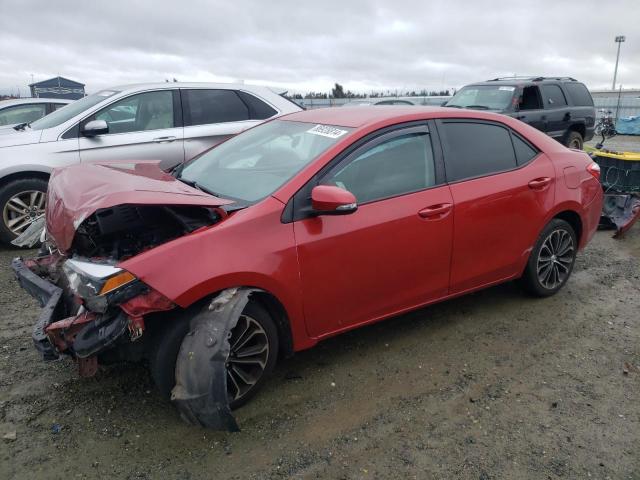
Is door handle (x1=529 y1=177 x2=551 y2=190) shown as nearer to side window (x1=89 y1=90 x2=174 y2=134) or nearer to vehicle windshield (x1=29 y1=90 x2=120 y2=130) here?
side window (x1=89 y1=90 x2=174 y2=134)

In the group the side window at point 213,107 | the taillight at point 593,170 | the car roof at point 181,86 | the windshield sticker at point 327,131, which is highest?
the car roof at point 181,86

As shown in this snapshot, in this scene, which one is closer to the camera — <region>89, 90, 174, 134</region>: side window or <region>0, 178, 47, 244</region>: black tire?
<region>0, 178, 47, 244</region>: black tire

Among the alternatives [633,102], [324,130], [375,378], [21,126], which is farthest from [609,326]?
[633,102]

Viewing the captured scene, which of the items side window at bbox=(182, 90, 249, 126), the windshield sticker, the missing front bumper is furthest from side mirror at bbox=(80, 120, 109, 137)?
the windshield sticker

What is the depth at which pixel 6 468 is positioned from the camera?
2.52 meters

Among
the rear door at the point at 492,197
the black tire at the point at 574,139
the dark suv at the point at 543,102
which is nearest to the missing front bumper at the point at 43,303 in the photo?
the rear door at the point at 492,197

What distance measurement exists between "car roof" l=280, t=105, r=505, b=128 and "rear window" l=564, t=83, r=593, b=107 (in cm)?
819

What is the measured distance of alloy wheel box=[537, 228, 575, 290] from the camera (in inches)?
167

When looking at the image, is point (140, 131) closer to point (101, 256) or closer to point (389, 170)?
point (101, 256)

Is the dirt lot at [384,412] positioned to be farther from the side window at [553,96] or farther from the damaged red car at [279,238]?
the side window at [553,96]

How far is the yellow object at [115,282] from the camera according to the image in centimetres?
251

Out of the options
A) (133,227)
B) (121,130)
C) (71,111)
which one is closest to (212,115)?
(121,130)

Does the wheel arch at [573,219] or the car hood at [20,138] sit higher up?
the car hood at [20,138]

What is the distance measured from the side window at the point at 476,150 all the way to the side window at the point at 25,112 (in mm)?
9539
